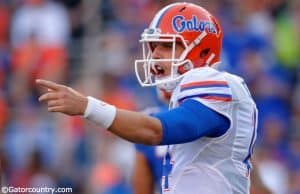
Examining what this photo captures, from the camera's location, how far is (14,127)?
10.7m

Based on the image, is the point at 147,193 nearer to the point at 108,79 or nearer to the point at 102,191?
the point at 102,191

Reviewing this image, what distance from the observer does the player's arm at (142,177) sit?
6.49m

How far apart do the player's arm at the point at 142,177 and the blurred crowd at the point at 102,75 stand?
2594 mm

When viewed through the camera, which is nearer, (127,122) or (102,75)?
(127,122)

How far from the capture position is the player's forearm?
181 inches

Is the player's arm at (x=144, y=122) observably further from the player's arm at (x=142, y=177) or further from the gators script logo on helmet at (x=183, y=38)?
the player's arm at (x=142, y=177)

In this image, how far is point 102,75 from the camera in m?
11.4

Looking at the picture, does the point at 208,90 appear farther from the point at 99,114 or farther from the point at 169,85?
the point at 99,114

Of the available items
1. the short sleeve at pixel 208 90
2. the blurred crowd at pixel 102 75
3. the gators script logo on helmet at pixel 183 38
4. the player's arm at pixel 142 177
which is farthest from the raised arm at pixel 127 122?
the blurred crowd at pixel 102 75

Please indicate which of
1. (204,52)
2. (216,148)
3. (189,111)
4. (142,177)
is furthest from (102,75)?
(189,111)

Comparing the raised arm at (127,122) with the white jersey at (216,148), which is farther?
the white jersey at (216,148)

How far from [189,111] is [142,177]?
1883 mm

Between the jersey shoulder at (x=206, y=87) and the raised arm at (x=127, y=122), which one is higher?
the jersey shoulder at (x=206, y=87)

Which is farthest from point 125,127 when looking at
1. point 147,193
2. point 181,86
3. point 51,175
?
point 51,175
